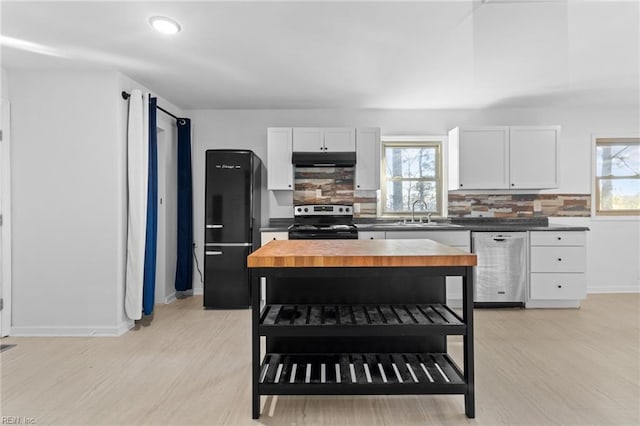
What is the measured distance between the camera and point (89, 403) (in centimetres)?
220

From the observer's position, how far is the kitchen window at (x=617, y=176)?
504 cm

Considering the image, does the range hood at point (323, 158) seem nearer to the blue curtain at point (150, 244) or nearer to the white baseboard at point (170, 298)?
the blue curtain at point (150, 244)

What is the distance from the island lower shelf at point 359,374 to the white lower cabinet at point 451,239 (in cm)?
212

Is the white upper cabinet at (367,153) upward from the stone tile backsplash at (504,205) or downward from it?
upward

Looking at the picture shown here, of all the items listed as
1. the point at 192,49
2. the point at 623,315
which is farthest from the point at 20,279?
the point at 623,315

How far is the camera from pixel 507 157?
4566 mm

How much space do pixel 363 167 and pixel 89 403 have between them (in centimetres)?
352

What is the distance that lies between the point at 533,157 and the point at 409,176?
4.87ft

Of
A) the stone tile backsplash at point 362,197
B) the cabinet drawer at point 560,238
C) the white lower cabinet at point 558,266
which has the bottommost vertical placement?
the white lower cabinet at point 558,266

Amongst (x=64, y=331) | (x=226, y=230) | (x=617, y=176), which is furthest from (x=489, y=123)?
(x=64, y=331)

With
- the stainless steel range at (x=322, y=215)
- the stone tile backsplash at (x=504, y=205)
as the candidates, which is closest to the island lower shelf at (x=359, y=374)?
the stainless steel range at (x=322, y=215)

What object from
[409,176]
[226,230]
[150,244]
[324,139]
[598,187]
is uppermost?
[324,139]

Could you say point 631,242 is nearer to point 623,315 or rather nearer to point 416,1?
point 623,315

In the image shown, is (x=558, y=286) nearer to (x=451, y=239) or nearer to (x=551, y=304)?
(x=551, y=304)
